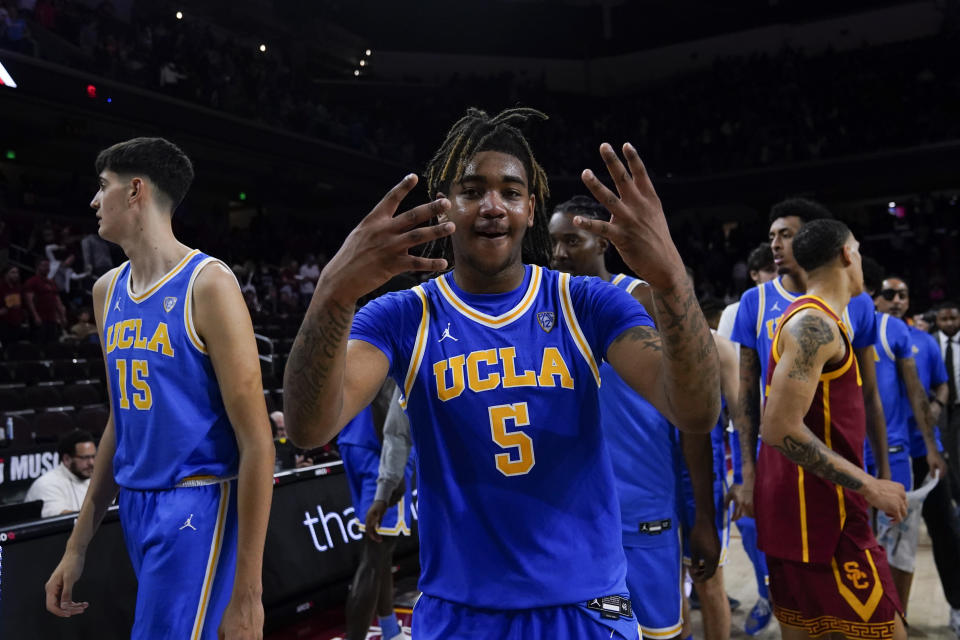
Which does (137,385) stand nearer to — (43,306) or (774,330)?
(774,330)

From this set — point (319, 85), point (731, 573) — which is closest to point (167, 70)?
point (319, 85)

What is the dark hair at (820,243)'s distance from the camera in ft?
9.95

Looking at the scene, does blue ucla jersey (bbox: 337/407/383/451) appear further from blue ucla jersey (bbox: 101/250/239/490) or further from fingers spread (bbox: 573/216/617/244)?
fingers spread (bbox: 573/216/617/244)

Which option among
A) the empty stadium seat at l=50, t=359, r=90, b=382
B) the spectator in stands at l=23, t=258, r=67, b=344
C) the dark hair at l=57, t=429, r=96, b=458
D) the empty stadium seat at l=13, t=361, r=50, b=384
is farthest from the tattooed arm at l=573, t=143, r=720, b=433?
the spectator in stands at l=23, t=258, r=67, b=344

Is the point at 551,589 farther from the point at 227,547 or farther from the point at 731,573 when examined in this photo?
the point at 731,573

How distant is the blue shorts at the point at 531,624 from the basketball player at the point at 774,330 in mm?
1909

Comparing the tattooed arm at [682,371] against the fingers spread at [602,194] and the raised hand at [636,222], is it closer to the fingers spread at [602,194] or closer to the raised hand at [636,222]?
the raised hand at [636,222]

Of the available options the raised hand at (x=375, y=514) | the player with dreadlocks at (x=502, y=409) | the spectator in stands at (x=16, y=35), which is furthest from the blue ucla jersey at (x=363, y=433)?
the spectator in stands at (x=16, y=35)

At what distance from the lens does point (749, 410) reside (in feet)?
12.0

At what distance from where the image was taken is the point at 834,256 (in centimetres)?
303

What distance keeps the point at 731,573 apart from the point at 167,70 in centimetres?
1351

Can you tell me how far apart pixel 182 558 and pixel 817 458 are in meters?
2.01

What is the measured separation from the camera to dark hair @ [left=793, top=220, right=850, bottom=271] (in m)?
3.03

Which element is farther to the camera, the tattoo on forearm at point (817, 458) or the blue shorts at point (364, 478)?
the blue shorts at point (364, 478)
